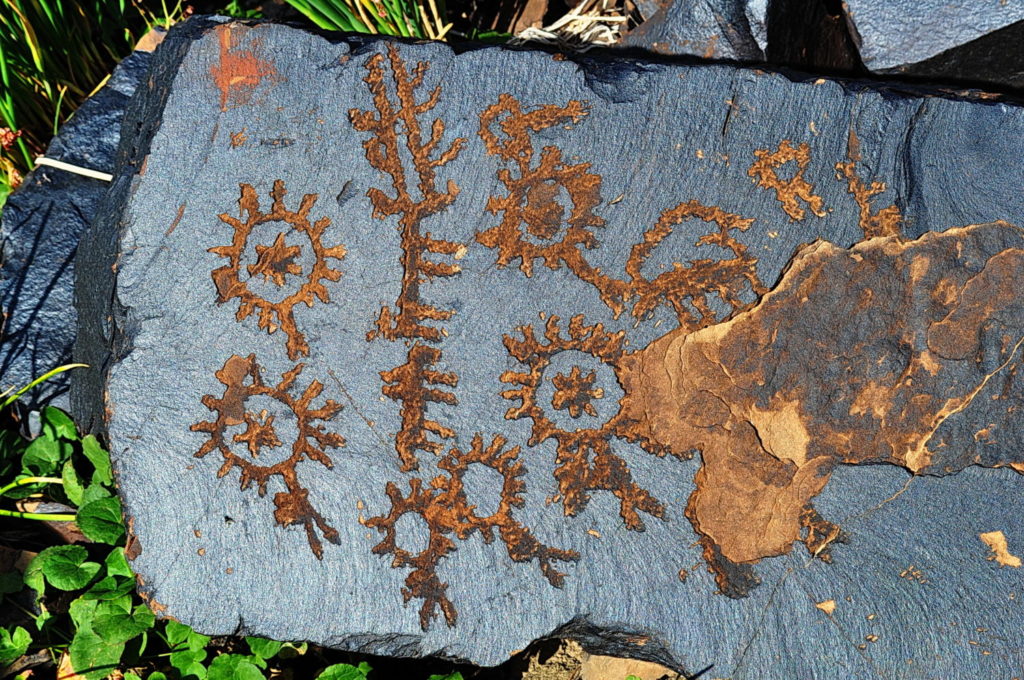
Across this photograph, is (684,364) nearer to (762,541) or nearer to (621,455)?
(621,455)

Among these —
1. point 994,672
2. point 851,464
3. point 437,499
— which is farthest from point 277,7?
point 994,672

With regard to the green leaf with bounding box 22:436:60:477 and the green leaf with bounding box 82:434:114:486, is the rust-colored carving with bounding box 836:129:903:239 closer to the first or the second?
the green leaf with bounding box 82:434:114:486

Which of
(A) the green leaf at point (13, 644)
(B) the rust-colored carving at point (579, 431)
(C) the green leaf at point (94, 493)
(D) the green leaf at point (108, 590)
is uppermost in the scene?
(B) the rust-colored carving at point (579, 431)

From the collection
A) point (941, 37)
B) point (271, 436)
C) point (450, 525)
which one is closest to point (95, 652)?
point (271, 436)

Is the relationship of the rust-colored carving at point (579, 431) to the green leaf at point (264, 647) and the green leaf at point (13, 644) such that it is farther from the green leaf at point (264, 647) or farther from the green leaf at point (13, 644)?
the green leaf at point (13, 644)

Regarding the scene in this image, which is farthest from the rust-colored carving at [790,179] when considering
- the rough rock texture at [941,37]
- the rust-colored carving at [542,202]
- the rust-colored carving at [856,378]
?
the rough rock texture at [941,37]

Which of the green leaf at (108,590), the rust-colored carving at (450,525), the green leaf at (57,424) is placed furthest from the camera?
the green leaf at (57,424)
